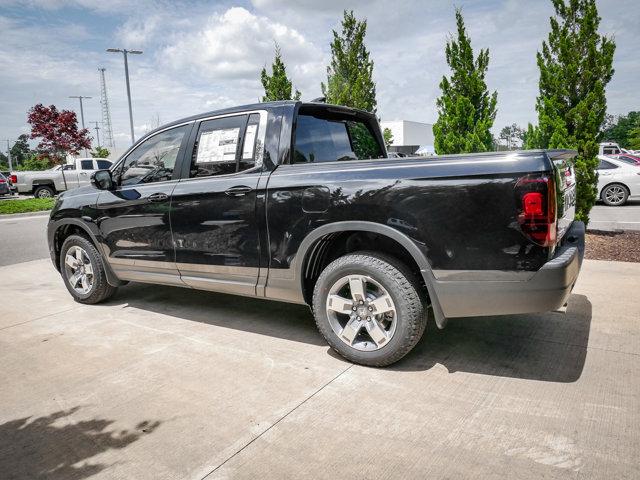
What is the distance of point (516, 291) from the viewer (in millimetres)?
2705

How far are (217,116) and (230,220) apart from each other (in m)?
0.97

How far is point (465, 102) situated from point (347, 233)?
22.4ft

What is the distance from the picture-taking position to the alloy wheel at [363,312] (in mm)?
3109

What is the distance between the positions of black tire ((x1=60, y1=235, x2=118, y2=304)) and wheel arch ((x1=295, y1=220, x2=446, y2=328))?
98.9 inches

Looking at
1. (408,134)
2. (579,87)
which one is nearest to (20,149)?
(408,134)

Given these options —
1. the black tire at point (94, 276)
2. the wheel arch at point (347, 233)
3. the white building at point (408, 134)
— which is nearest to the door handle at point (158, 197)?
the black tire at point (94, 276)

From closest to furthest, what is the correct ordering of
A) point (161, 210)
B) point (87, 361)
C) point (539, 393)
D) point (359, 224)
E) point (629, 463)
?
1. point (629, 463)
2. point (539, 393)
3. point (359, 224)
4. point (87, 361)
5. point (161, 210)

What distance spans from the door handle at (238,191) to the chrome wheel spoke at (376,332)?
1351mm

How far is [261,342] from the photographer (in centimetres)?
375

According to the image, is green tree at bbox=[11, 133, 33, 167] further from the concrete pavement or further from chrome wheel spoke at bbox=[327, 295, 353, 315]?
chrome wheel spoke at bbox=[327, 295, 353, 315]

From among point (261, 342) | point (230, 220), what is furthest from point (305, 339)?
point (230, 220)

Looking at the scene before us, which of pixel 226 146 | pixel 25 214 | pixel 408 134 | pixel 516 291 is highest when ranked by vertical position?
pixel 408 134

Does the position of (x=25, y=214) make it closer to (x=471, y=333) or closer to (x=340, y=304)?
(x=340, y=304)

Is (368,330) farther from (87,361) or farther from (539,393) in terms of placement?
(87,361)
